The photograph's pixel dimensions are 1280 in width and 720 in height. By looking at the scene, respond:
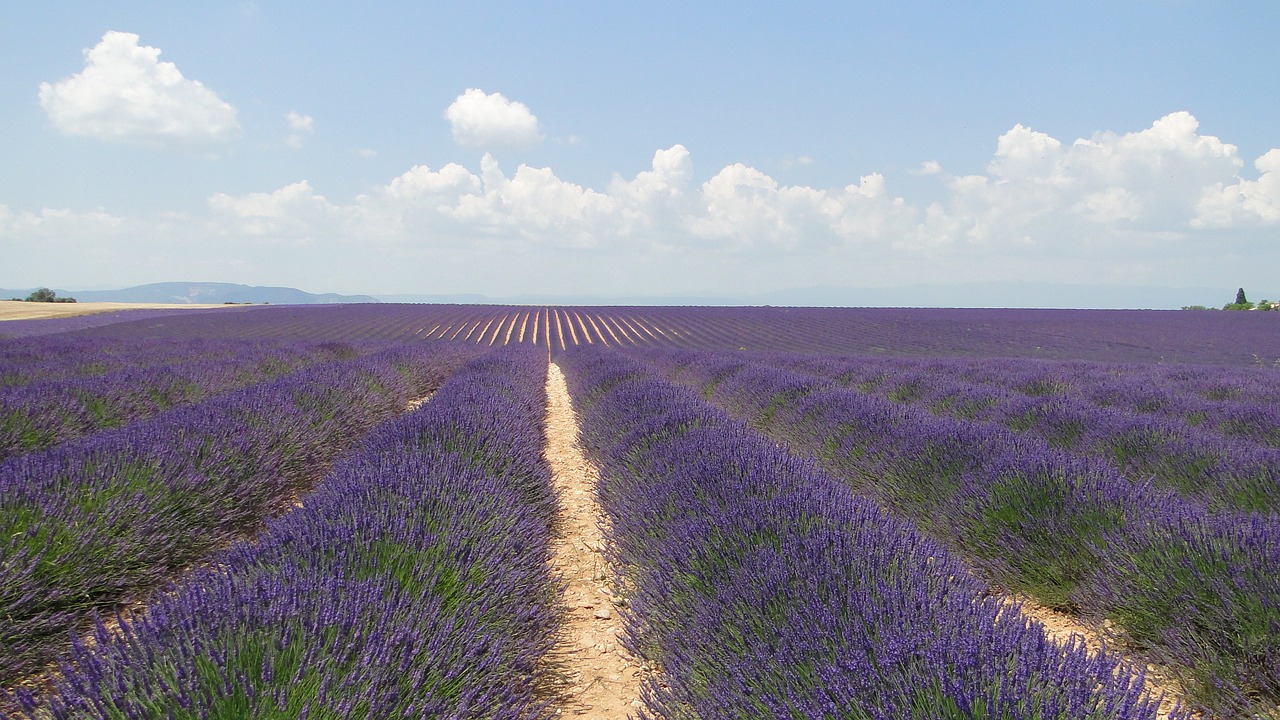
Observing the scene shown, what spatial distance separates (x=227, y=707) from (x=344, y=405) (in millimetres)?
4678

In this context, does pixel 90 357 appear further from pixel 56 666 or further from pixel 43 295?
pixel 43 295

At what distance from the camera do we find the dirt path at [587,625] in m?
2.23

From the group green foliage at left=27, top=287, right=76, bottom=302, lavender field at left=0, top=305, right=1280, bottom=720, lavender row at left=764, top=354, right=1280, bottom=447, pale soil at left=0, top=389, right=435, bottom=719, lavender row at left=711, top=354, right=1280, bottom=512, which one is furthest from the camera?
green foliage at left=27, top=287, right=76, bottom=302

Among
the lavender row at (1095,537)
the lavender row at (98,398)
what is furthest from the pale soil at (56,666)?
the lavender row at (1095,537)

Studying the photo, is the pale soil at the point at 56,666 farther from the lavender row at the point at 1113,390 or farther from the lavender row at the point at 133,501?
the lavender row at the point at 1113,390

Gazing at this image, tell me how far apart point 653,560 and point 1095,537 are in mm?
1941

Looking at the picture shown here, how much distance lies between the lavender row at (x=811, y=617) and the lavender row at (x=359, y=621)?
1.52 ft

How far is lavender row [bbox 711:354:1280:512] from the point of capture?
3.45 meters

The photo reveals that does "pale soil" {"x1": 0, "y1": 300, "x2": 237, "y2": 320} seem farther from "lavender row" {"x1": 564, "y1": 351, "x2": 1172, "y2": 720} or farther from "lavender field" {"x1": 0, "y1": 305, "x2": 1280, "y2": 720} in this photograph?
"lavender row" {"x1": 564, "y1": 351, "x2": 1172, "y2": 720}

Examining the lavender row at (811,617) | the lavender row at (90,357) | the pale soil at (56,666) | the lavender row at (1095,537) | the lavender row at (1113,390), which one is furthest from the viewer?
the lavender row at (90,357)

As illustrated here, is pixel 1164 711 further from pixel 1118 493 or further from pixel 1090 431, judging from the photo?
pixel 1090 431

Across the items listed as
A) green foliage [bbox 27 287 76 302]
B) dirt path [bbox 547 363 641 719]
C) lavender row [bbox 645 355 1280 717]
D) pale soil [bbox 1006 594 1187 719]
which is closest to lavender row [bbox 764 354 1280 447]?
lavender row [bbox 645 355 1280 717]

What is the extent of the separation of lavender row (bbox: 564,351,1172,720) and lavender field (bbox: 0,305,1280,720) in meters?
0.01

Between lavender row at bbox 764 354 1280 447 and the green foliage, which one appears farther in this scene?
the green foliage
